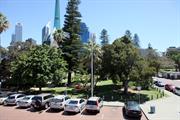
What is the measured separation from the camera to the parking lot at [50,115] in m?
28.8

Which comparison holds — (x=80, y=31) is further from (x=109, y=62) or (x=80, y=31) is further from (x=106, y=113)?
(x=106, y=113)

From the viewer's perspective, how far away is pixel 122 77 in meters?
43.0

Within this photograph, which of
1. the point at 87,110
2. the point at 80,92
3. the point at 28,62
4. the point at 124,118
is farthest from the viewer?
the point at 80,92

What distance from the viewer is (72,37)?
63094mm

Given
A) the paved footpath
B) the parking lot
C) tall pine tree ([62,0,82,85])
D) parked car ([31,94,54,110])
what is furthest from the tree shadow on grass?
tall pine tree ([62,0,82,85])

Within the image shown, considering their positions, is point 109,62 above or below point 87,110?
above

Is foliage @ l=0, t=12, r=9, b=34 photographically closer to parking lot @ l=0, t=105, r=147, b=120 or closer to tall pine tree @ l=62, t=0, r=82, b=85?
tall pine tree @ l=62, t=0, r=82, b=85

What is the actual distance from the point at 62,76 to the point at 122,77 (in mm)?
9603

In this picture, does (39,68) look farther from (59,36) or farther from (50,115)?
(59,36)

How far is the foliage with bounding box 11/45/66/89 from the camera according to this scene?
45.3 m

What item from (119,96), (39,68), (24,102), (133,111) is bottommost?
(133,111)

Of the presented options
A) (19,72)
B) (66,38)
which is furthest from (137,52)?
(66,38)

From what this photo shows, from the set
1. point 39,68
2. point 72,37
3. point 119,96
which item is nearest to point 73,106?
point 119,96

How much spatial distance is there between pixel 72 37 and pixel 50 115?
3435 cm
